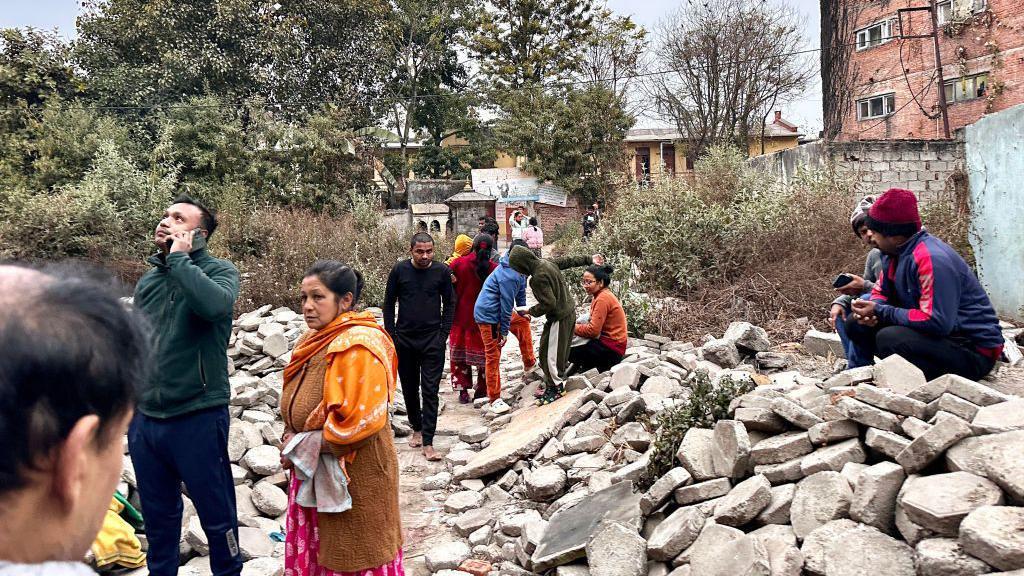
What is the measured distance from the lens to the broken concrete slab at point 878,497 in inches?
116

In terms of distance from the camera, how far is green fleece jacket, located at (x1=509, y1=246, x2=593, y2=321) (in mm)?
6492

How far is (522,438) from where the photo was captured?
573 cm

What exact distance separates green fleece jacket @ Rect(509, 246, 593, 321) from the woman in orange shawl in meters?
3.46

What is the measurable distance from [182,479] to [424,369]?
2.78 meters

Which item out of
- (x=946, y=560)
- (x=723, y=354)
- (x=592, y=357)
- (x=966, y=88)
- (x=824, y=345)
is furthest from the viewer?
(x=966, y=88)

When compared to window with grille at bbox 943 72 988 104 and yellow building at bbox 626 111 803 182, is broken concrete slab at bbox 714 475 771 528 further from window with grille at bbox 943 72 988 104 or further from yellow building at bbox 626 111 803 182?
yellow building at bbox 626 111 803 182

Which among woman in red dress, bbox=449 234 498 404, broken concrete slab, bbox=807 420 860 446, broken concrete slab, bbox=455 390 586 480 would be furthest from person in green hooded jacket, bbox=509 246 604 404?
broken concrete slab, bbox=807 420 860 446

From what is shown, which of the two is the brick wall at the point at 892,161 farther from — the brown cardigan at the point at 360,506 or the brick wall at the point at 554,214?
the brick wall at the point at 554,214

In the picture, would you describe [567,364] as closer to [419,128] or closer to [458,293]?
[458,293]

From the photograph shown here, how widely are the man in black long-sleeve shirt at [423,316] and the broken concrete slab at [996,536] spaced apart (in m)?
4.08

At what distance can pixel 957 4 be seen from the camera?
20.4m

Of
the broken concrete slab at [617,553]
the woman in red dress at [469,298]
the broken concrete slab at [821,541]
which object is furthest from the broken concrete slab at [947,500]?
the woman in red dress at [469,298]

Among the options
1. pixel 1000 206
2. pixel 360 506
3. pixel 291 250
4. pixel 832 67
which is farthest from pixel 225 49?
pixel 360 506

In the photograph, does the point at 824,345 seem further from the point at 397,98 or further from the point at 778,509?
the point at 397,98
